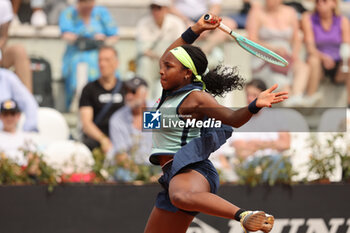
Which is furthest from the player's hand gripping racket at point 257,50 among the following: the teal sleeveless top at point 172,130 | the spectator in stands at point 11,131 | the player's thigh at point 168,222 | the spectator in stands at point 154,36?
the spectator in stands at point 11,131

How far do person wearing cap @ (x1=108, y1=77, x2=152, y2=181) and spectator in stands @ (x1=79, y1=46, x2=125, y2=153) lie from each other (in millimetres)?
97

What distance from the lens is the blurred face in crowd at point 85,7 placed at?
7980 millimetres

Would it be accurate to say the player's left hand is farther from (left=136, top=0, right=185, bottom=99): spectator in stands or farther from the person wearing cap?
(left=136, top=0, right=185, bottom=99): spectator in stands

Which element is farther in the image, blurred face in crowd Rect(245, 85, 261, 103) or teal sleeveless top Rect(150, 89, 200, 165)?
blurred face in crowd Rect(245, 85, 261, 103)

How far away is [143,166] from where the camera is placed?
5977mm

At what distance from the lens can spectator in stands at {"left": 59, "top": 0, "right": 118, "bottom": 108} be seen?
7.57 m

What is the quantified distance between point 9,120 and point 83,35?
4.72ft

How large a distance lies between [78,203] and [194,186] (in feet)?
5.93

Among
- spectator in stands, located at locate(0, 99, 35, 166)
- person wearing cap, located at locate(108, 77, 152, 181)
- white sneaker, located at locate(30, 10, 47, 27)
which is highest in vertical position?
white sneaker, located at locate(30, 10, 47, 27)

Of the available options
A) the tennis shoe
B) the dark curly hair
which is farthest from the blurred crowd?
the tennis shoe

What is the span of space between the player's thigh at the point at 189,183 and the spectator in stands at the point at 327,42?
410 centimetres

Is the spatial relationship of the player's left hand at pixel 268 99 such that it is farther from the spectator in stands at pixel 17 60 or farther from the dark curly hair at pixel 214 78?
the spectator in stands at pixel 17 60

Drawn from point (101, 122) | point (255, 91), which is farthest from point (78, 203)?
point (255, 91)

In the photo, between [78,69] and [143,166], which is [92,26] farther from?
[143,166]
